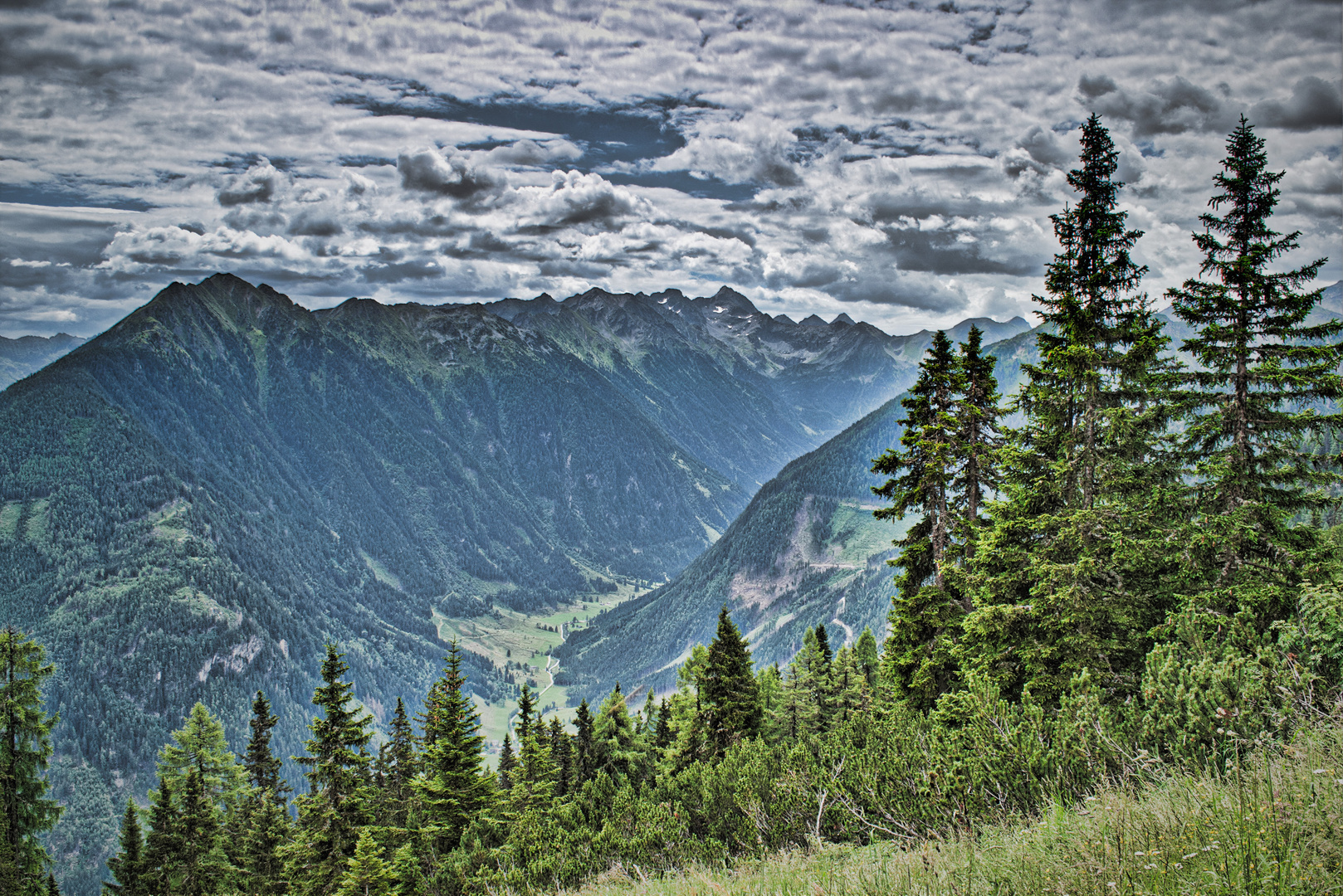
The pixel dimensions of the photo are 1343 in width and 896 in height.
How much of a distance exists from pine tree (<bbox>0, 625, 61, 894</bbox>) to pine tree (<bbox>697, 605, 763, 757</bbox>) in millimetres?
29159

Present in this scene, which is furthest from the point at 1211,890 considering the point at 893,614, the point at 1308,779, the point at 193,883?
the point at 193,883

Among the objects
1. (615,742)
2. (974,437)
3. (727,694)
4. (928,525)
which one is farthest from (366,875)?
(974,437)

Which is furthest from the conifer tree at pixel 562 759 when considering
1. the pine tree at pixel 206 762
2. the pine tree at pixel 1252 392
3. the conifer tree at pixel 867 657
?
the pine tree at pixel 1252 392

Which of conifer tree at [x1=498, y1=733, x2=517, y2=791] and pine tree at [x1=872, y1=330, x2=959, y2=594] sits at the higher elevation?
pine tree at [x1=872, y1=330, x2=959, y2=594]

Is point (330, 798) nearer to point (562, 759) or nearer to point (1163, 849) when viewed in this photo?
point (562, 759)

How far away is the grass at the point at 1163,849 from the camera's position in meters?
6.10

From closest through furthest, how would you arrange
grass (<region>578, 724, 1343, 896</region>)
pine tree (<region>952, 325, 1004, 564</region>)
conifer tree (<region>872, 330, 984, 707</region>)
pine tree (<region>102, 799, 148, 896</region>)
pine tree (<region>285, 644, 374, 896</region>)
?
grass (<region>578, 724, 1343, 896</region>)
conifer tree (<region>872, 330, 984, 707</region>)
pine tree (<region>952, 325, 1004, 564</region>)
pine tree (<region>285, 644, 374, 896</region>)
pine tree (<region>102, 799, 148, 896</region>)

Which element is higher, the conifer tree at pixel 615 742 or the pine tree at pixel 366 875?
the pine tree at pixel 366 875

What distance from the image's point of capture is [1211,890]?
19.7 feet

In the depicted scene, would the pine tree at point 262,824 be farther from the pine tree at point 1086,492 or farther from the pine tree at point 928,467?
A: the pine tree at point 1086,492

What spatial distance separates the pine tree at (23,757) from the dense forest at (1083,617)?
2.29 metres

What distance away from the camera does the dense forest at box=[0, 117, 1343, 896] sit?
1077 cm

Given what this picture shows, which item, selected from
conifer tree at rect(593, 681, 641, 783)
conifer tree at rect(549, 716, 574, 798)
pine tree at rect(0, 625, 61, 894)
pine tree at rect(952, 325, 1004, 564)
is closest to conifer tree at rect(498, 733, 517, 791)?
conifer tree at rect(549, 716, 574, 798)

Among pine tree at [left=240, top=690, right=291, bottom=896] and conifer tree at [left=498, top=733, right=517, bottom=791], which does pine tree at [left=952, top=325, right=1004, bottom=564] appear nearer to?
pine tree at [left=240, top=690, right=291, bottom=896]
